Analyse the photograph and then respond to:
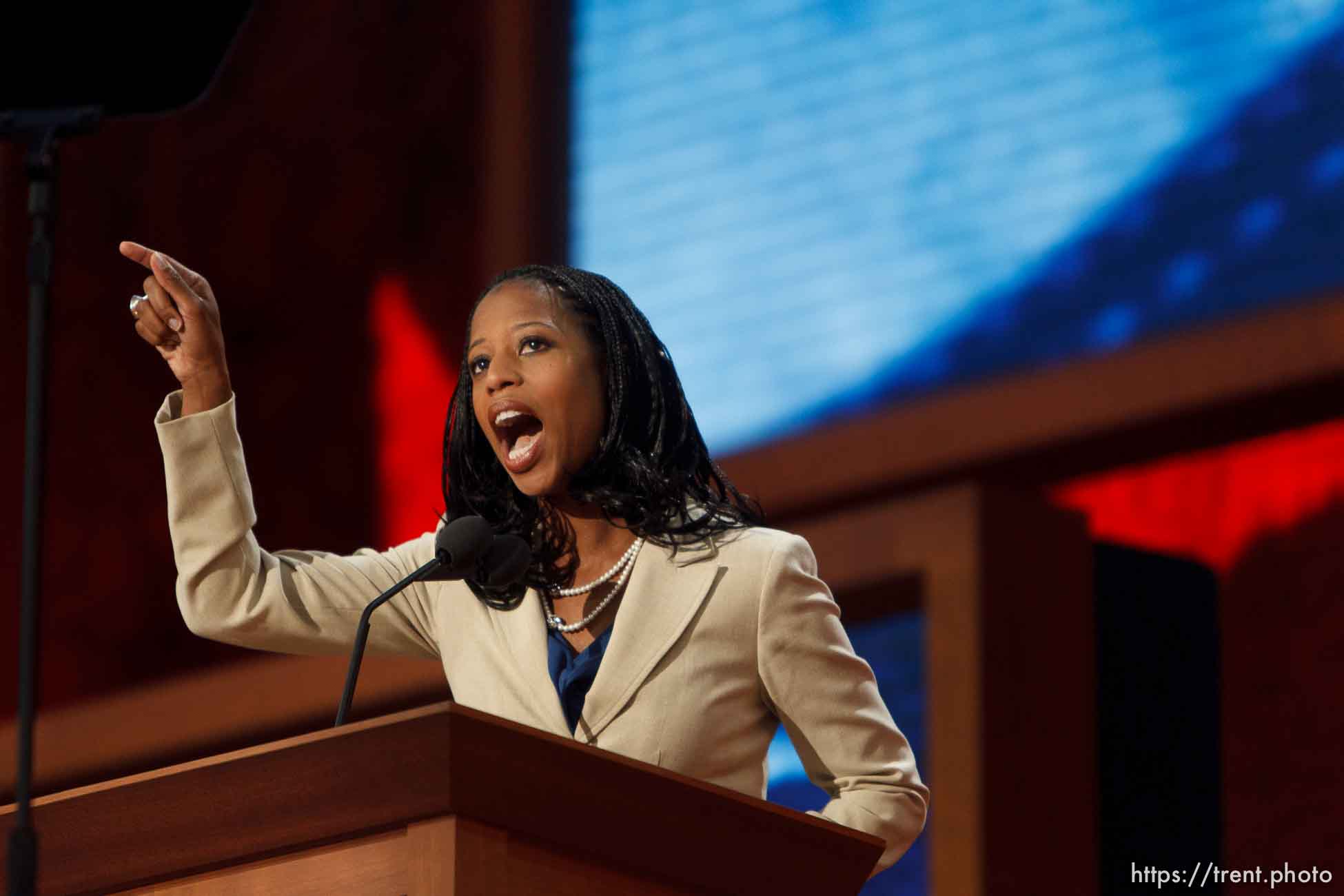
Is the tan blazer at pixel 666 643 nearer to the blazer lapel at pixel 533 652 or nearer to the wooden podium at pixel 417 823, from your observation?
the blazer lapel at pixel 533 652

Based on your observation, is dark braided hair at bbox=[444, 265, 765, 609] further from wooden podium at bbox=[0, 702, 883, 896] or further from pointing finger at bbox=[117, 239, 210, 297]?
wooden podium at bbox=[0, 702, 883, 896]

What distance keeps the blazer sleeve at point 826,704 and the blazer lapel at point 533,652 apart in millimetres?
159

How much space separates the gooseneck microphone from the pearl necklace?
10 cm

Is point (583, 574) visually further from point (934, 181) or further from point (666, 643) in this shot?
point (934, 181)

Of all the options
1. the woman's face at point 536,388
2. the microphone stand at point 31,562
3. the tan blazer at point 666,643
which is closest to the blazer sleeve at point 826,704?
the tan blazer at point 666,643

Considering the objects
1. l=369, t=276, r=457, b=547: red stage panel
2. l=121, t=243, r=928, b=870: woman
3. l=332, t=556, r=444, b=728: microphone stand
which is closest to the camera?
l=332, t=556, r=444, b=728: microphone stand

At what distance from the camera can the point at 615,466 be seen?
7.34 feet

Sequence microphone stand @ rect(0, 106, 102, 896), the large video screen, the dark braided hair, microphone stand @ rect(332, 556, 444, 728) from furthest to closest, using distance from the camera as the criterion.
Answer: the large video screen
the dark braided hair
microphone stand @ rect(332, 556, 444, 728)
microphone stand @ rect(0, 106, 102, 896)

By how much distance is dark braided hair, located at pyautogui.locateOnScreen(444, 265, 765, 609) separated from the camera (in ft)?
7.28

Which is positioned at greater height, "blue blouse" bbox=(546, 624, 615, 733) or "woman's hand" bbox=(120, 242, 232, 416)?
"woman's hand" bbox=(120, 242, 232, 416)

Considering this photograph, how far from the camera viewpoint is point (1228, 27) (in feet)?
14.6

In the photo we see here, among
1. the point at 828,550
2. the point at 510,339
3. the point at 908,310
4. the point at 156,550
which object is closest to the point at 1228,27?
the point at 908,310

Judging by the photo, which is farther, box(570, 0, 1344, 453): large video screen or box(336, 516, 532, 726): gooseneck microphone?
box(570, 0, 1344, 453): large video screen

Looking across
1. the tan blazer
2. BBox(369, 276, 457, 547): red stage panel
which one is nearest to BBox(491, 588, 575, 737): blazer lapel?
the tan blazer
